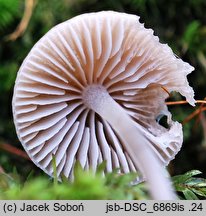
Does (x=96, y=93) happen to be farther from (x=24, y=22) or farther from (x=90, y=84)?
(x=24, y=22)

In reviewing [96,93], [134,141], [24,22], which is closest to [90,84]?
[96,93]

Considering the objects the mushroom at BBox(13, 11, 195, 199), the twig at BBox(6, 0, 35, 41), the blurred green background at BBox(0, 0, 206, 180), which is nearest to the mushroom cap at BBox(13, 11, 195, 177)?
the mushroom at BBox(13, 11, 195, 199)

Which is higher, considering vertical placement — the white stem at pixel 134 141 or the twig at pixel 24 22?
the twig at pixel 24 22

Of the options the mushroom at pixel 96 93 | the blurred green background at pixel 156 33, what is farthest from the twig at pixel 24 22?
the mushroom at pixel 96 93

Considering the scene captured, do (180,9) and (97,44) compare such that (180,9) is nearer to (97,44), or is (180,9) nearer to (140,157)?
(97,44)

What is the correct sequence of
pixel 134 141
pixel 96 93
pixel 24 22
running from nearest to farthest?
pixel 134 141, pixel 96 93, pixel 24 22

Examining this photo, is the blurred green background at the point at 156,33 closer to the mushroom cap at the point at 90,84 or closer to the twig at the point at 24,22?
the twig at the point at 24,22

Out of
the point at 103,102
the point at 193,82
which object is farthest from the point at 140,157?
the point at 193,82
